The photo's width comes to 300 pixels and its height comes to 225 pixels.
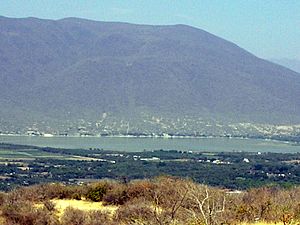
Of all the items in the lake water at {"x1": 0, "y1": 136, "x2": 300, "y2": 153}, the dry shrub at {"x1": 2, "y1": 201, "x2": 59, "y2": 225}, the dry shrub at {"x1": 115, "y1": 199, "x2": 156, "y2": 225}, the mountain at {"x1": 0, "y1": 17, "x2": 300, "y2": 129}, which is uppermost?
the mountain at {"x1": 0, "y1": 17, "x2": 300, "y2": 129}

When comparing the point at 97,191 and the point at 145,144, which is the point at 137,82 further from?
the point at 97,191

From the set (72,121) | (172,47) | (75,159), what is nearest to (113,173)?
(75,159)

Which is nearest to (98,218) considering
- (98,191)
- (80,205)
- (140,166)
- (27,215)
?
(27,215)

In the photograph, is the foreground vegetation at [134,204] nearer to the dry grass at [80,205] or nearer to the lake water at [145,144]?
the dry grass at [80,205]

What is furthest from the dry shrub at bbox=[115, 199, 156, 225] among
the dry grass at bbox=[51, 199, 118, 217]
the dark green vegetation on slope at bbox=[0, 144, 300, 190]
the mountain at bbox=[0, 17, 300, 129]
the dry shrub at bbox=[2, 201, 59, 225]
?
the mountain at bbox=[0, 17, 300, 129]

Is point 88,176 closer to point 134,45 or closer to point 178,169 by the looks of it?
point 178,169

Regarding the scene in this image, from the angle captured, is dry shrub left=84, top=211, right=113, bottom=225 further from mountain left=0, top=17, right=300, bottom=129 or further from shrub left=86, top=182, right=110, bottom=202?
mountain left=0, top=17, right=300, bottom=129
